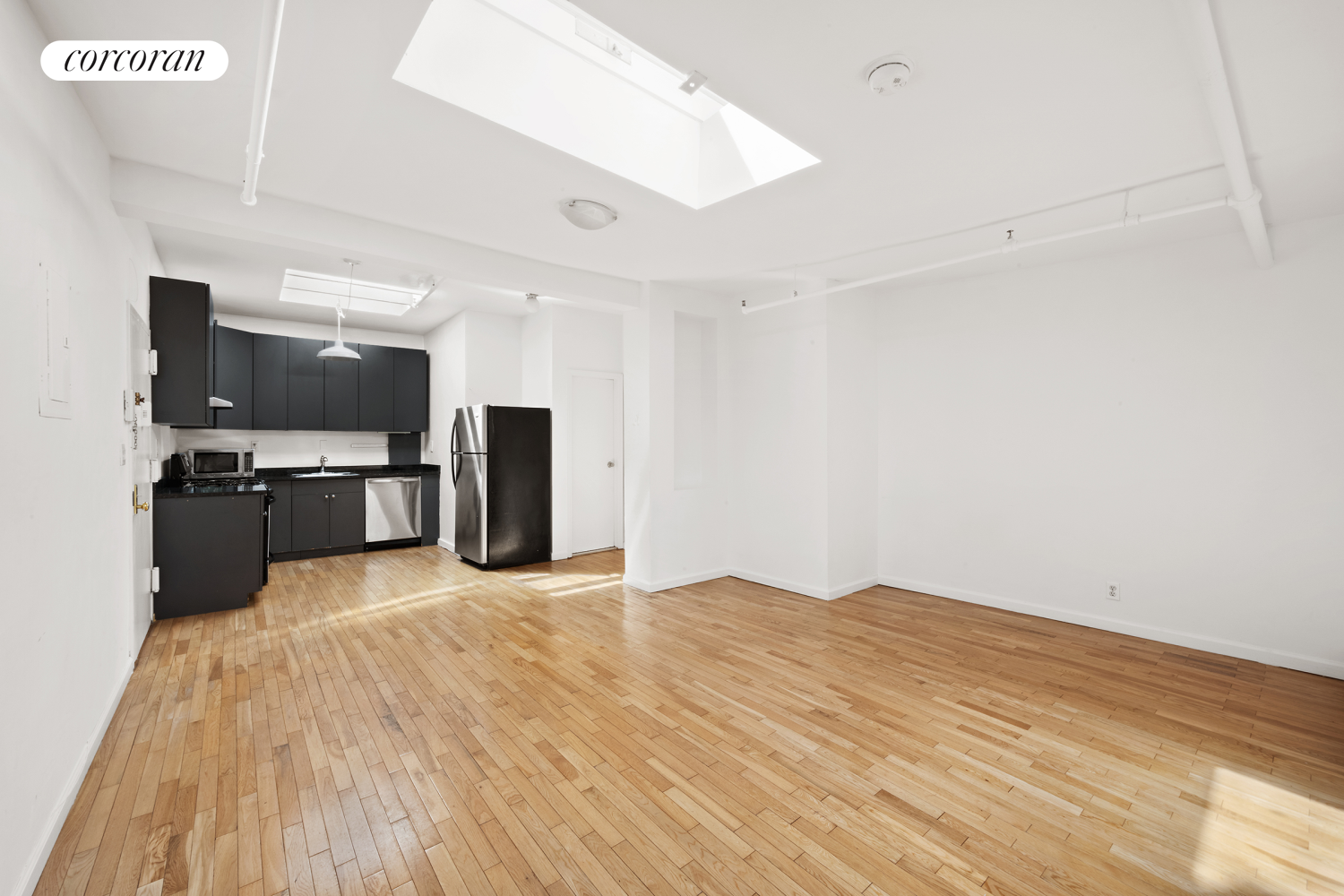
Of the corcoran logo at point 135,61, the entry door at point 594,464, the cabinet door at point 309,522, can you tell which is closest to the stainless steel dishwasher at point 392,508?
the cabinet door at point 309,522

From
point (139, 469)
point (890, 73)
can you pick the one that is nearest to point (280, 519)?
point (139, 469)

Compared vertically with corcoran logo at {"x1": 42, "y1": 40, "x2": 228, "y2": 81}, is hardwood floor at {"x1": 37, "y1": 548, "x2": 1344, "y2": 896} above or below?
below

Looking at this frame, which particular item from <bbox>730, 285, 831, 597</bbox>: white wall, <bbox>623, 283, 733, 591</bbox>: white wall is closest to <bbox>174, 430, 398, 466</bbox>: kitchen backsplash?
<bbox>623, 283, 733, 591</bbox>: white wall

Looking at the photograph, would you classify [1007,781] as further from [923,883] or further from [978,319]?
[978,319]

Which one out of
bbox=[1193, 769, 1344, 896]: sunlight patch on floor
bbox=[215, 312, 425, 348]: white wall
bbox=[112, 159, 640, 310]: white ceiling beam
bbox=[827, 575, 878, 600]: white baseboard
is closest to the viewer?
bbox=[1193, 769, 1344, 896]: sunlight patch on floor

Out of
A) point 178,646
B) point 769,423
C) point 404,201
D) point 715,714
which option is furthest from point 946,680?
point 178,646

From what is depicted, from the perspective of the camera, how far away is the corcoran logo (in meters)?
1.40

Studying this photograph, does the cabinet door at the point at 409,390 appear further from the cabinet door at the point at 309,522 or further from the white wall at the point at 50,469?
the white wall at the point at 50,469

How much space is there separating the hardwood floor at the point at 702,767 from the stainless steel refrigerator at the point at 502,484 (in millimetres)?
1826

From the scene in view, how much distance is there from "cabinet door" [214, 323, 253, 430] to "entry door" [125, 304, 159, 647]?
94.7 inches

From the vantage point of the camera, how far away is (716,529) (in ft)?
17.6

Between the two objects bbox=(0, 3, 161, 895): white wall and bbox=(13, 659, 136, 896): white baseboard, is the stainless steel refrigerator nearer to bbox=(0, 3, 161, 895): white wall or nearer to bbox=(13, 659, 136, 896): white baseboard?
bbox=(0, 3, 161, 895): white wall

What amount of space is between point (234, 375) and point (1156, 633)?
8466mm

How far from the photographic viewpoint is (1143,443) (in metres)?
3.71
